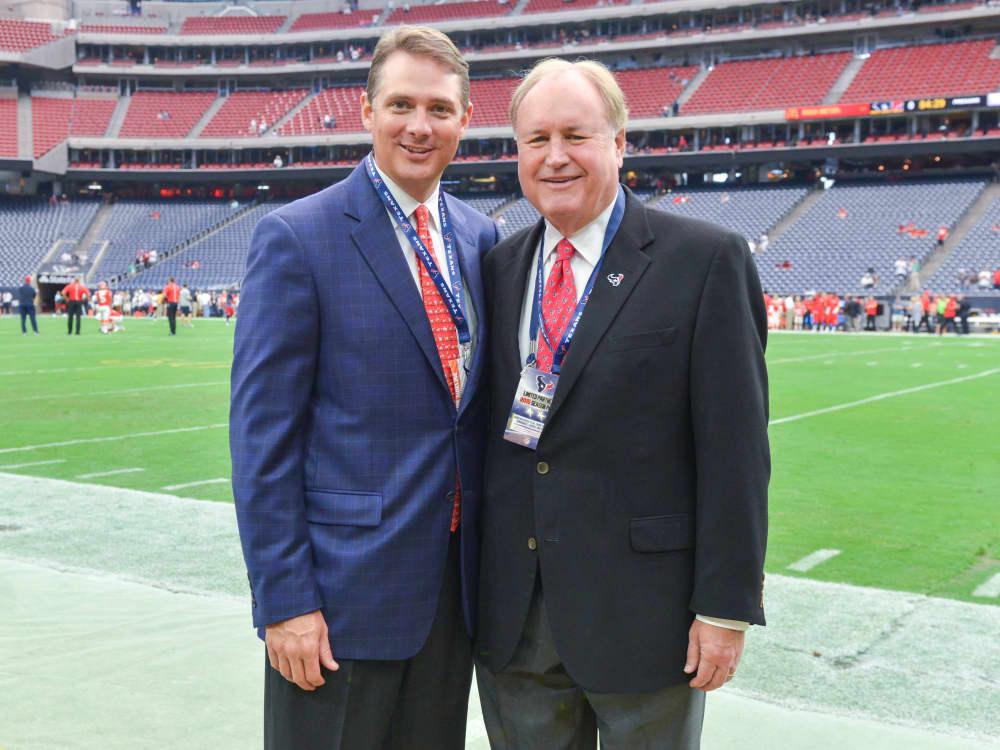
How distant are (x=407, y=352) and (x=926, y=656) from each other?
297 centimetres

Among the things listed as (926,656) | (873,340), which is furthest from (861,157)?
(926,656)

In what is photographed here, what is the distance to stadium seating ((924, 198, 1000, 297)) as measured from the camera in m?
37.0

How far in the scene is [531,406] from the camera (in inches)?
98.0

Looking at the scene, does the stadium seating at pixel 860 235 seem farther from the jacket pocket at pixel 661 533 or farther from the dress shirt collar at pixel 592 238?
the jacket pocket at pixel 661 533

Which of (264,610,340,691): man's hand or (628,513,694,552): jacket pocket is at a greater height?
(628,513,694,552): jacket pocket

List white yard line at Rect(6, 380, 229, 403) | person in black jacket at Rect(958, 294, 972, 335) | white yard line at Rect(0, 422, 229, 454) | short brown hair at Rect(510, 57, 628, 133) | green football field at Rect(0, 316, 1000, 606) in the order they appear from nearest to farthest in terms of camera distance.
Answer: short brown hair at Rect(510, 57, 628, 133) < green football field at Rect(0, 316, 1000, 606) < white yard line at Rect(0, 422, 229, 454) < white yard line at Rect(6, 380, 229, 403) < person in black jacket at Rect(958, 294, 972, 335)

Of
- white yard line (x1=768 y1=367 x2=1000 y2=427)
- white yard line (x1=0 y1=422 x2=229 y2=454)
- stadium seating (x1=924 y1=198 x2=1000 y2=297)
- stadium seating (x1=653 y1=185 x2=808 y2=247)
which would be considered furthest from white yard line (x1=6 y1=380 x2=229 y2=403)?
stadium seating (x1=653 y1=185 x2=808 y2=247)

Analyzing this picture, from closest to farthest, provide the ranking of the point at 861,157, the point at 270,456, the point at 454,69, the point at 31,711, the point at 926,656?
the point at 270,456, the point at 454,69, the point at 31,711, the point at 926,656, the point at 861,157

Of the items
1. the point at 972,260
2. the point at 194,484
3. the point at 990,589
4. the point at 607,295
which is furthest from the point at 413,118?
the point at 972,260

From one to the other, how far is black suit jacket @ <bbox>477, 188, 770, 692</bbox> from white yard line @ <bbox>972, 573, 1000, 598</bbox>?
3.57 m

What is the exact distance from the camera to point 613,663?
2.44 meters

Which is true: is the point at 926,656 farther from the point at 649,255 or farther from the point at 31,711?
the point at 31,711

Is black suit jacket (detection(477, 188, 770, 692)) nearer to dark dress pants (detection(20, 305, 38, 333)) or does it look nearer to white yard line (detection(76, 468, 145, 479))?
white yard line (detection(76, 468, 145, 479))

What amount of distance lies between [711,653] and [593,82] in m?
1.36
